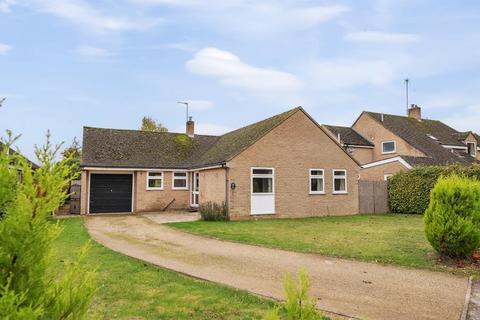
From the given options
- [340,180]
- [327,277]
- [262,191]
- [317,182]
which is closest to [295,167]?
[317,182]

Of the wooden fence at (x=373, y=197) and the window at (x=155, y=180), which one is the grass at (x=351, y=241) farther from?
the window at (x=155, y=180)

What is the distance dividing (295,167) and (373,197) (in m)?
7.01

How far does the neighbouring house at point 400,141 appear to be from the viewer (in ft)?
105

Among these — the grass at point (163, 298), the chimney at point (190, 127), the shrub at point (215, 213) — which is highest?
the chimney at point (190, 127)

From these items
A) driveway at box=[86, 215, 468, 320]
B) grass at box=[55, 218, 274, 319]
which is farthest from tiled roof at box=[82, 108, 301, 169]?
grass at box=[55, 218, 274, 319]

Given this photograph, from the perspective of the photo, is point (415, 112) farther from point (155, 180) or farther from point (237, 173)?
point (155, 180)

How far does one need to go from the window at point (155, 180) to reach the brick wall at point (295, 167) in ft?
24.9

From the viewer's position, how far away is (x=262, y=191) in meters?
21.0

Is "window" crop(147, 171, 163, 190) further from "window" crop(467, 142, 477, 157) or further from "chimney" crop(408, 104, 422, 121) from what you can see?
"window" crop(467, 142, 477, 157)

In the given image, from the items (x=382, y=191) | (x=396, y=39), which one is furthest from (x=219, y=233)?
(x=382, y=191)

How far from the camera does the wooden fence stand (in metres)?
24.6

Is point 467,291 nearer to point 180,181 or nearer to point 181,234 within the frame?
point 181,234

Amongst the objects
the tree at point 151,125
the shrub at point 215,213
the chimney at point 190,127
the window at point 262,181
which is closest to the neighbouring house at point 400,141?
the window at point 262,181

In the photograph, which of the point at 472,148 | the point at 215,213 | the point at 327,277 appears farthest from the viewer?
the point at 472,148
